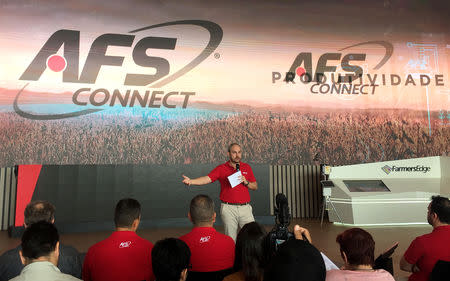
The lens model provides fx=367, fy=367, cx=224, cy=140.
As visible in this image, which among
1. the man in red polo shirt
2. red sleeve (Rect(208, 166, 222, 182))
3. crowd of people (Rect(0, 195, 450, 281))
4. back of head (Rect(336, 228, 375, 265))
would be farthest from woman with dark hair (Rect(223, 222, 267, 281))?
red sleeve (Rect(208, 166, 222, 182))

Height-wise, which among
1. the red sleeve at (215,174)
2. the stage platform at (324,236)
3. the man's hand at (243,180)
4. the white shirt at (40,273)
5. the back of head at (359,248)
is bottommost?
the stage platform at (324,236)

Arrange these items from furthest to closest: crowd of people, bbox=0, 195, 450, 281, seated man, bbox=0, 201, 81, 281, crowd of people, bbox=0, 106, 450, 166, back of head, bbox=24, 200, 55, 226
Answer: crowd of people, bbox=0, 106, 450, 166
back of head, bbox=24, 200, 55, 226
seated man, bbox=0, 201, 81, 281
crowd of people, bbox=0, 195, 450, 281

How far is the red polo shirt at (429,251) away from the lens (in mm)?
2107

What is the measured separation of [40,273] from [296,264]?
1.09 m

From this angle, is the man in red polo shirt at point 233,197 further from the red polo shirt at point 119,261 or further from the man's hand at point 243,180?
the red polo shirt at point 119,261

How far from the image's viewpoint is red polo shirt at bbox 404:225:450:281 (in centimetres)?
211

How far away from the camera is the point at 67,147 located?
Result: 28.1 feet

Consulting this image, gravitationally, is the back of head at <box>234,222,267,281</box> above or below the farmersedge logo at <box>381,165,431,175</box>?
below

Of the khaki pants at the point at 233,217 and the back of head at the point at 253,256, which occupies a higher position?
the back of head at the point at 253,256

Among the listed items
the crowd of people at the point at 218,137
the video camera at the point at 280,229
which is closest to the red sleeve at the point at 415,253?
the video camera at the point at 280,229

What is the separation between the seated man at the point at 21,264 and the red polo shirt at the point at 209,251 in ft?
2.23

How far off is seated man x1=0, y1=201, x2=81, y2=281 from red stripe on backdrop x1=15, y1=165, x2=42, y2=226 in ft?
14.5

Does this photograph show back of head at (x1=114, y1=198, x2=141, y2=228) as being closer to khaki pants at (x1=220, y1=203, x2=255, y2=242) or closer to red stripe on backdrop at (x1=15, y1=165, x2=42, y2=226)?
khaki pants at (x1=220, y1=203, x2=255, y2=242)

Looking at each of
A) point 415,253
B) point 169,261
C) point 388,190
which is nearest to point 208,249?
point 169,261
